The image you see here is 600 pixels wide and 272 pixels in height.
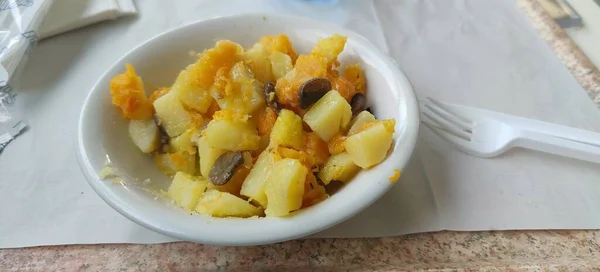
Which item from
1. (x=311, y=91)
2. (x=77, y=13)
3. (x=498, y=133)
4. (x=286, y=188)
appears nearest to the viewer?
(x=286, y=188)

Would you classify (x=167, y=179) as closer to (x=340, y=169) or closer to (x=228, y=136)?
(x=228, y=136)

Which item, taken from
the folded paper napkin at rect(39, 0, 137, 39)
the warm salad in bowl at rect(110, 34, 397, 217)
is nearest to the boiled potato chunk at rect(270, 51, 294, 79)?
the warm salad in bowl at rect(110, 34, 397, 217)

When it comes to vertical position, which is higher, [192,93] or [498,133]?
[192,93]

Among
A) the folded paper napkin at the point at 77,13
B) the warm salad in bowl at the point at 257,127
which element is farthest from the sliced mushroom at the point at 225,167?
the folded paper napkin at the point at 77,13

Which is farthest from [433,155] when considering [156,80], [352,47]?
[156,80]

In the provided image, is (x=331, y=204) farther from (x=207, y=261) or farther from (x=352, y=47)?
(x=352, y=47)

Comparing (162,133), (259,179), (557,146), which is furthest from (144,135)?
(557,146)
